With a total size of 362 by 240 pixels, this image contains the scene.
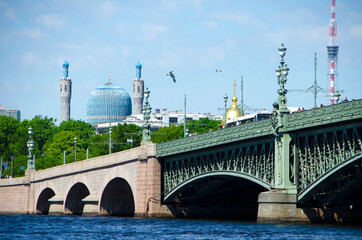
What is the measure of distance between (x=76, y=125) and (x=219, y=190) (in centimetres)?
11901

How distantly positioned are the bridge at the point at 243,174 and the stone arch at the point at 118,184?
0.10 metres

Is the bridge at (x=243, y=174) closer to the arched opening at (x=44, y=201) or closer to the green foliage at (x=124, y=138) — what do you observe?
A: the arched opening at (x=44, y=201)

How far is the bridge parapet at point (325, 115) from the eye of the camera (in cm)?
5501

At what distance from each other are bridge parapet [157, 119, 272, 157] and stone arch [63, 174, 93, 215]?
1971 cm

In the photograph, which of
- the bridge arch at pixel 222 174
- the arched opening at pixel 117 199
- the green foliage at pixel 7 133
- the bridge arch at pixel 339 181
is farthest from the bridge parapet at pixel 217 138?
the green foliage at pixel 7 133

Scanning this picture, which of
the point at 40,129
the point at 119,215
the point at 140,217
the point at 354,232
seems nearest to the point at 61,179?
the point at 119,215

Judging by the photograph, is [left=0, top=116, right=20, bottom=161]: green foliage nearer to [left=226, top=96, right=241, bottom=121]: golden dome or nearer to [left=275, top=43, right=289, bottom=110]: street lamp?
[left=226, top=96, right=241, bottom=121]: golden dome

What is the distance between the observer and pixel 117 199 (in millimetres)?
93562

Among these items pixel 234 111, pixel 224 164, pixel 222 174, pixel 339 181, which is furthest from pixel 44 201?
pixel 339 181

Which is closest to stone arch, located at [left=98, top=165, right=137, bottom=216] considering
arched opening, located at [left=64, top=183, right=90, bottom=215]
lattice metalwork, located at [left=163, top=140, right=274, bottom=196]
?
lattice metalwork, located at [left=163, top=140, right=274, bottom=196]

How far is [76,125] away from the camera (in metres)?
197

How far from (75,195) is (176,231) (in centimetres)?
4219

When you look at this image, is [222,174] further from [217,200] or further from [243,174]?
[217,200]

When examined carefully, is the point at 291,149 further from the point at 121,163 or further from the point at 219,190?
the point at 121,163
